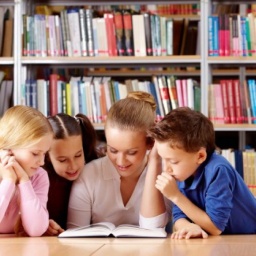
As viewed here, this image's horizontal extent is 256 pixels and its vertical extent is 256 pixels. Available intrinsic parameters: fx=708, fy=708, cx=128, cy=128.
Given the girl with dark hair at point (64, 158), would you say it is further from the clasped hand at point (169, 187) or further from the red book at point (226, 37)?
the red book at point (226, 37)

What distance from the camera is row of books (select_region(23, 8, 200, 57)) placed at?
4.09 m

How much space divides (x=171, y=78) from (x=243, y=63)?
42 cm

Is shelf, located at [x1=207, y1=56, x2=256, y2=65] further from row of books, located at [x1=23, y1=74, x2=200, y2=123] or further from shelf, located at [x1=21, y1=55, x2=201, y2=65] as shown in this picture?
row of books, located at [x1=23, y1=74, x2=200, y2=123]

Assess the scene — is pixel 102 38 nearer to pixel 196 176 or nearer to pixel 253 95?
pixel 253 95

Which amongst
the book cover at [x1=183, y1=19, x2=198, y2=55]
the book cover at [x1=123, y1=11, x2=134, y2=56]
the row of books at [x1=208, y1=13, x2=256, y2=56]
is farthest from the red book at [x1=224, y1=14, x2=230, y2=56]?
the book cover at [x1=123, y1=11, x2=134, y2=56]

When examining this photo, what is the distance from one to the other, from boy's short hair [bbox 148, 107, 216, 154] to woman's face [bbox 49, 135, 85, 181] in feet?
Result: 1.26

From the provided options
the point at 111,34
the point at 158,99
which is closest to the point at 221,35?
the point at 158,99

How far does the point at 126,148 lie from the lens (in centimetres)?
238

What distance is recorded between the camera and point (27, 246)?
1925 mm

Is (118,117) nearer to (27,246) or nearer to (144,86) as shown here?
(27,246)

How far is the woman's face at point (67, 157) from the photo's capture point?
2.48 metres

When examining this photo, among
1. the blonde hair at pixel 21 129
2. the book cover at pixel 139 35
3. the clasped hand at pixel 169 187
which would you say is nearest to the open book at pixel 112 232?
the clasped hand at pixel 169 187

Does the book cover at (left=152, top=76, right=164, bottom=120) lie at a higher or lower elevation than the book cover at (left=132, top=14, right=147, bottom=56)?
lower

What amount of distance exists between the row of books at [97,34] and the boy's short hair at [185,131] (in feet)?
6.17
